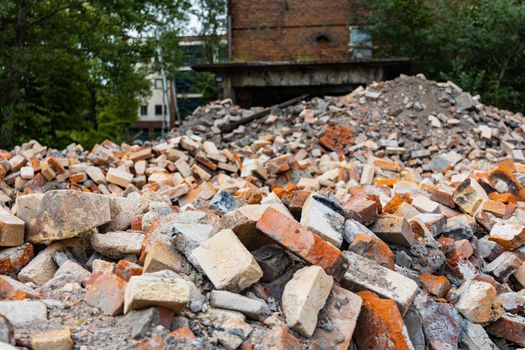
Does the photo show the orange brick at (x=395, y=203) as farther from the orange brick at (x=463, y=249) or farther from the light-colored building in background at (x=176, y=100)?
the light-colored building in background at (x=176, y=100)

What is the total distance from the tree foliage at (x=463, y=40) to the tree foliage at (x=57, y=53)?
275 inches

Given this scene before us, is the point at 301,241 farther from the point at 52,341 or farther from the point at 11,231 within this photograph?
the point at 11,231

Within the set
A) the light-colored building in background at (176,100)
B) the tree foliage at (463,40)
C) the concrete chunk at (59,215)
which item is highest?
the tree foliage at (463,40)

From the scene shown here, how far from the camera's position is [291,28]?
1758cm

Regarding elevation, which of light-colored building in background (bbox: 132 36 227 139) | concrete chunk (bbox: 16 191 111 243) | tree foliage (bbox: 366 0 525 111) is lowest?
light-colored building in background (bbox: 132 36 227 139)

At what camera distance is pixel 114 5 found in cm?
1168

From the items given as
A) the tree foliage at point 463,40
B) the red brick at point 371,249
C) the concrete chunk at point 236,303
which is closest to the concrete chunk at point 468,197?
the red brick at point 371,249

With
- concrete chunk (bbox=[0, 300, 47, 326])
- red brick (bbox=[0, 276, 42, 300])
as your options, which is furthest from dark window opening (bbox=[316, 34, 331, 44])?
concrete chunk (bbox=[0, 300, 47, 326])

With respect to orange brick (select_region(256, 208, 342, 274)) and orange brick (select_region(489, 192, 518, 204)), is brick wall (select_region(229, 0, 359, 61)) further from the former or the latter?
orange brick (select_region(256, 208, 342, 274))

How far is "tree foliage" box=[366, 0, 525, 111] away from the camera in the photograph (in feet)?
46.6

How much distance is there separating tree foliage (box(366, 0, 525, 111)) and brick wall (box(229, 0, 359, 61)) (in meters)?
1.23

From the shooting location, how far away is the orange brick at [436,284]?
2.86m

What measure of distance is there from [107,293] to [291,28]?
1653 centimetres

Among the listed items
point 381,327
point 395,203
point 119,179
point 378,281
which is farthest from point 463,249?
point 119,179
